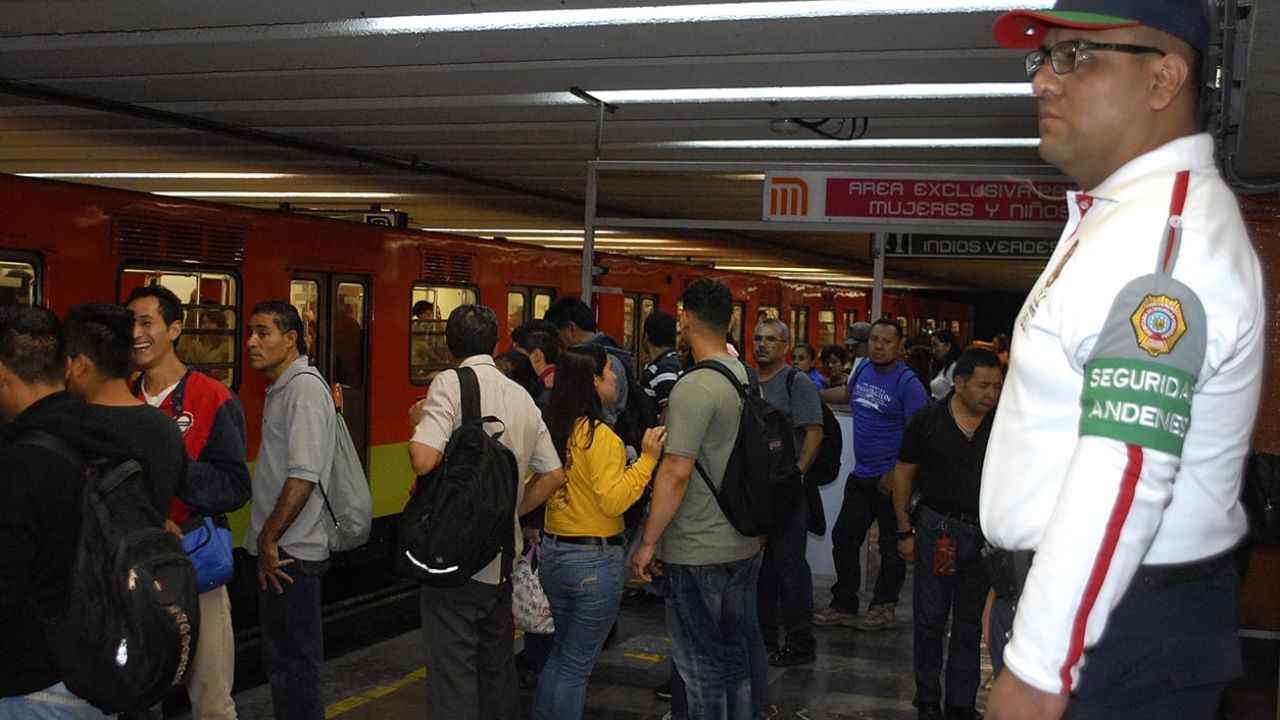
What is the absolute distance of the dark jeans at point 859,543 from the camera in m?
7.78

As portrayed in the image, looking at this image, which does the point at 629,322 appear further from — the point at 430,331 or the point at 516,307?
the point at 430,331

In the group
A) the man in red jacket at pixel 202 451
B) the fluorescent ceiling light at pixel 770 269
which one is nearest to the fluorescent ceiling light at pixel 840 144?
the man in red jacket at pixel 202 451

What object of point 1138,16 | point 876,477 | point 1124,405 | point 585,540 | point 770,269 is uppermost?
point 1138,16

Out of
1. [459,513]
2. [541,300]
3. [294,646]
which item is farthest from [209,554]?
[541,300]

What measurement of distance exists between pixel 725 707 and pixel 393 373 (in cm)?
609

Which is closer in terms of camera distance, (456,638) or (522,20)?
(456,638)

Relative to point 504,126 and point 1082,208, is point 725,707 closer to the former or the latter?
point 1082,208

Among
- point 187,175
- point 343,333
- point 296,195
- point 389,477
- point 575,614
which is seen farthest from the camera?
point 296,195

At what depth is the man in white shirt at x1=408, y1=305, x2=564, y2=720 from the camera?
459cm

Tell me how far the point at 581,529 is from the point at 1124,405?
3350 mm

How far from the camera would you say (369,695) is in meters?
6.16

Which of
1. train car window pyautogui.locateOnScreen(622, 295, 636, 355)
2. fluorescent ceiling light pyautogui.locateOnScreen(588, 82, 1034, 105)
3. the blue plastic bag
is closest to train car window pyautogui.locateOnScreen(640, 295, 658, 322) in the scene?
train car window pyautogui.locateOnScreen(622, 295, 636, 355)

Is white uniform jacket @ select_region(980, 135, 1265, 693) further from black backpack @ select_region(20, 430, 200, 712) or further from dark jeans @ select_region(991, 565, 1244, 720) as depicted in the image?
black backpack @ select_region(20, 430, 200, 712)

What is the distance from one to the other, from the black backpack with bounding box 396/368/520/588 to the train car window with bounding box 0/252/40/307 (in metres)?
3.83
